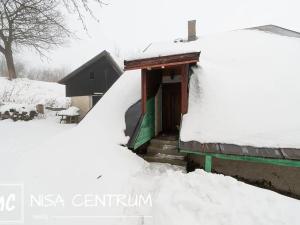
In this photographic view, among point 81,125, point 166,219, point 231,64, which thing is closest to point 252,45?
point 231,64

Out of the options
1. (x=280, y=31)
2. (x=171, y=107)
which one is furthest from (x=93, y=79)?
(x=280, y=31)

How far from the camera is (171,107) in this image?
884 cm

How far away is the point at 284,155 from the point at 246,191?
1.41m

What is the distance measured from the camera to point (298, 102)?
5.55 m

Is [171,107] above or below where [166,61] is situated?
below

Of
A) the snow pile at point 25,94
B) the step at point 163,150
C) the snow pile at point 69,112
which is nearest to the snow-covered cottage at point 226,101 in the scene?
the step at point 163,150

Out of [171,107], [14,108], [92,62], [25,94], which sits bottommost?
[14,108]

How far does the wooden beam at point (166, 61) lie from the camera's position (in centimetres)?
581

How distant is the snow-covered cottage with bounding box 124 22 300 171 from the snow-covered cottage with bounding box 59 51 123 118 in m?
11.9

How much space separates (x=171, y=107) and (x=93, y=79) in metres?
12.8

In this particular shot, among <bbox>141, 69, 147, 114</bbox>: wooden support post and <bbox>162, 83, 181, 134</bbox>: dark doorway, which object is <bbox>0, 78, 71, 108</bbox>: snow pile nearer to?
<bbox>162, 83, 181, 134</bbox>: dark doorway

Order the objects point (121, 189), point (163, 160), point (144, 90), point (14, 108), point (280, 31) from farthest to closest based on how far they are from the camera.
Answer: point (14, 108)
point (280, 31)
point (144, 90)
point (163, 160)
point (121, 189)

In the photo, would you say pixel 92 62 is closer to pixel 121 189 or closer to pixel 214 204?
pixel 121 189

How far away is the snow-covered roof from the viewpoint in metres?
5.20
